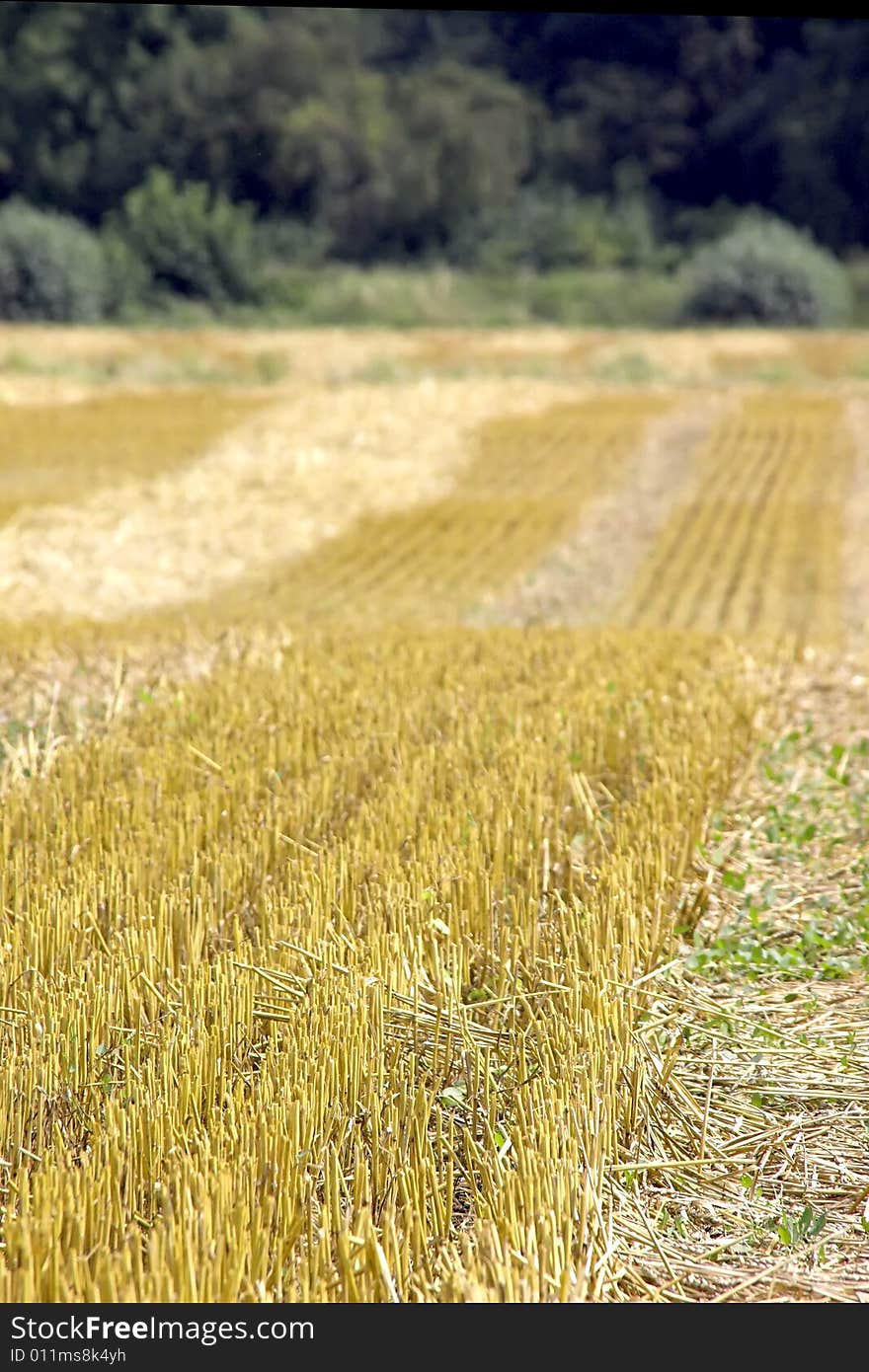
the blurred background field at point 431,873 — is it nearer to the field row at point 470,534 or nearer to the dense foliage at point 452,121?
the field row at point 470,534

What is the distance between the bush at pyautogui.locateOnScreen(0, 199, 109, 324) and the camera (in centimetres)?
4806

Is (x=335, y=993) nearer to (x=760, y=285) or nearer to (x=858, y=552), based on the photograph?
(x=858, y=552)

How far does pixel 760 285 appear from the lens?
47.8m

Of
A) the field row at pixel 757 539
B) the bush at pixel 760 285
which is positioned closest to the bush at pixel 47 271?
the bush at pixel 760 285

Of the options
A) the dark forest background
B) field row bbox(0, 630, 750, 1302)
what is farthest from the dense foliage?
field row bbox(0, 630, 750, 1302)

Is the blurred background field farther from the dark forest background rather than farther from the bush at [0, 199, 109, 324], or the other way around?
the dark forest background

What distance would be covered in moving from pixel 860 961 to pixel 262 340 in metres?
35.4

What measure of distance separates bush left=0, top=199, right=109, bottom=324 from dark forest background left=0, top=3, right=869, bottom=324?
6.97ft

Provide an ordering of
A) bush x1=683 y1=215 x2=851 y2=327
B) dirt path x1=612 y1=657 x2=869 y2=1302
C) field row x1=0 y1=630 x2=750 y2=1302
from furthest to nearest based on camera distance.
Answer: bush x1=683 y1=215 x2=851 y2=327 < dirt path x1=612 y1=657 x2=869 y2=1302 < field row x1=0 y1=630 x2=750 y2=1302
